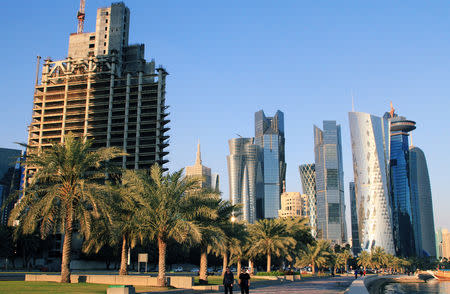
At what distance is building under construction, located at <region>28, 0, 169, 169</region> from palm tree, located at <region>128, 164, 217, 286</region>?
393 ft

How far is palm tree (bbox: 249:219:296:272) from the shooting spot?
52.8m

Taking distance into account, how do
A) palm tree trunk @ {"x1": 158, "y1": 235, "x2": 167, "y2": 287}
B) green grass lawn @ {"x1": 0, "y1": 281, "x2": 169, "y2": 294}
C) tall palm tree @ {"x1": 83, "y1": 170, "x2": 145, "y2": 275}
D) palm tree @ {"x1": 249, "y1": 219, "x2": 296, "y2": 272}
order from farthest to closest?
palm tree @ {"x1": 249, "y1": 219, "x2": 296, "y2": 272} → tall palm tree @ {"x1": 83, "y1": 170, "x2": 145, "y2": 275} → palm tree trunk @ {"x1": 158, "y1": 235, "x2": 167, "y2": 287} → green grass lawn @ {"x1": 0, "y1": 281, "x2": 169, "y2": 294}

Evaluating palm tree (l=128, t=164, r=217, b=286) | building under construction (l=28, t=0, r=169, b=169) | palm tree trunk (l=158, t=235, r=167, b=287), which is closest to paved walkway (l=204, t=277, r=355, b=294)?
palm tree trunk (l=158, t=235, r=167, b=287)

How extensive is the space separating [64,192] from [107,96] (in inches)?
5401

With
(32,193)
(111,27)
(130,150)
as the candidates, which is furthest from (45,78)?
(32,193)

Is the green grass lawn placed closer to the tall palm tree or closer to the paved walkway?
the tall palm tree

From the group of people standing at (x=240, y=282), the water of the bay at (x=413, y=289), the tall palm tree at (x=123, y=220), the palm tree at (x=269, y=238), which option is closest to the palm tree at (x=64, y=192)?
the tall palm tree at (x=123, y=220)

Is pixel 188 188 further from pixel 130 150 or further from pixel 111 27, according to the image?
pixel 111 27

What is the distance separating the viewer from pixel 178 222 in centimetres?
3084

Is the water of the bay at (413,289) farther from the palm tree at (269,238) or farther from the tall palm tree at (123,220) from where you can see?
the tall palm tree at (123,220)

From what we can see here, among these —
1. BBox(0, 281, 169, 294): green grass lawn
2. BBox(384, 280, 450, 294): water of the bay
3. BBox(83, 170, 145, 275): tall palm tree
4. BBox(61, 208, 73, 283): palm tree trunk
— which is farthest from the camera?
BBox(384, 280, 450, 294): water of the bay

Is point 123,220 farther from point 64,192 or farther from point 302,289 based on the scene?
point 302,289

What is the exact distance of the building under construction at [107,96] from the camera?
6230 inches

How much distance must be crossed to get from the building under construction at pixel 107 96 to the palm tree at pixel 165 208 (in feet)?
393
